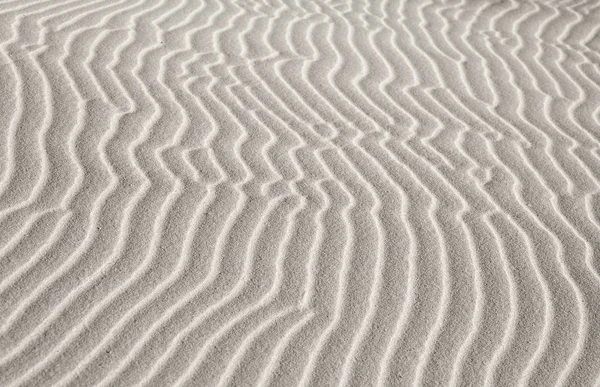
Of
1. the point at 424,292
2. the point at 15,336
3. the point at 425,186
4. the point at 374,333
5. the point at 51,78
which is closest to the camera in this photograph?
the point at 15,336

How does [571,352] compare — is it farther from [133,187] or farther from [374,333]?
[133,187]

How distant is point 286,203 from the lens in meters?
4.25

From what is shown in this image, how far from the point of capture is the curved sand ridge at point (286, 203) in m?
3.34

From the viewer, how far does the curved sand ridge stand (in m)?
3.34

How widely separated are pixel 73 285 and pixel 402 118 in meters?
2.43

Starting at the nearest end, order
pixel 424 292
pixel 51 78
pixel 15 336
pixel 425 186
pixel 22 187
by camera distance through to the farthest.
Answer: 1. pixel 15 336
2. pixel 424 292
3. pixel 22 187
4. pixel 425 186
5. pixel 51 78

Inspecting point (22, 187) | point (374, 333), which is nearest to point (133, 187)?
point (22, 187)

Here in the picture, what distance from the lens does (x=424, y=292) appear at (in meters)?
3.71

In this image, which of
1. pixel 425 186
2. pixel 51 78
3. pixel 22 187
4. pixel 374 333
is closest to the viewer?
pixel 374 333

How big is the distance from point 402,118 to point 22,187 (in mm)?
2234

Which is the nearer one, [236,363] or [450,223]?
[236,363]

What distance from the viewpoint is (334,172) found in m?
4.58

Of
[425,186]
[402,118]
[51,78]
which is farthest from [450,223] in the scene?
[51,78]

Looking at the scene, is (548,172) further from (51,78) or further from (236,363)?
(51,78)
